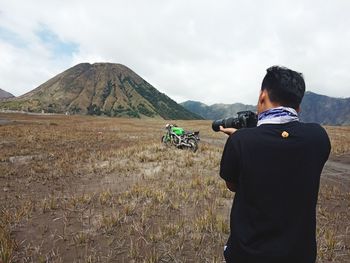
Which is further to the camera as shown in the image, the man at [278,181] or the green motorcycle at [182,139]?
the green motorcycle at [182,139]

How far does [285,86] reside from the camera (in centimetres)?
258

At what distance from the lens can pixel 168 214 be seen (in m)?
8.50

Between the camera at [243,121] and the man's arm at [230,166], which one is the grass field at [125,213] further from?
the man's arm at [230,166]

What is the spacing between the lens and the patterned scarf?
98.8 inches

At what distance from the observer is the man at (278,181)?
243 cm

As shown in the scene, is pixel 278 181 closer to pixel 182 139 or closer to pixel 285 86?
pixel 285 86

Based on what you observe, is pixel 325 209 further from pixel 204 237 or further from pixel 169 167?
pixel 169 167

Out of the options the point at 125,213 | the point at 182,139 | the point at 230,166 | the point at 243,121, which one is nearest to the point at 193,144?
the point at 182,139

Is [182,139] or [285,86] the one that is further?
[182,139]

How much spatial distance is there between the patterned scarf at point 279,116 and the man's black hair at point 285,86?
0.22ft

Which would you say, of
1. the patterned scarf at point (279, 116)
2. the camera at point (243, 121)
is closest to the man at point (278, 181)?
the patterned scarf at point (279, 116)

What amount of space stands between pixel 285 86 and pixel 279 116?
26cm

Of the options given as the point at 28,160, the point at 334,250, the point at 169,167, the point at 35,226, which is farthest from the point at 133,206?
the point at 28,160

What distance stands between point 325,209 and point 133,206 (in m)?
5.52
